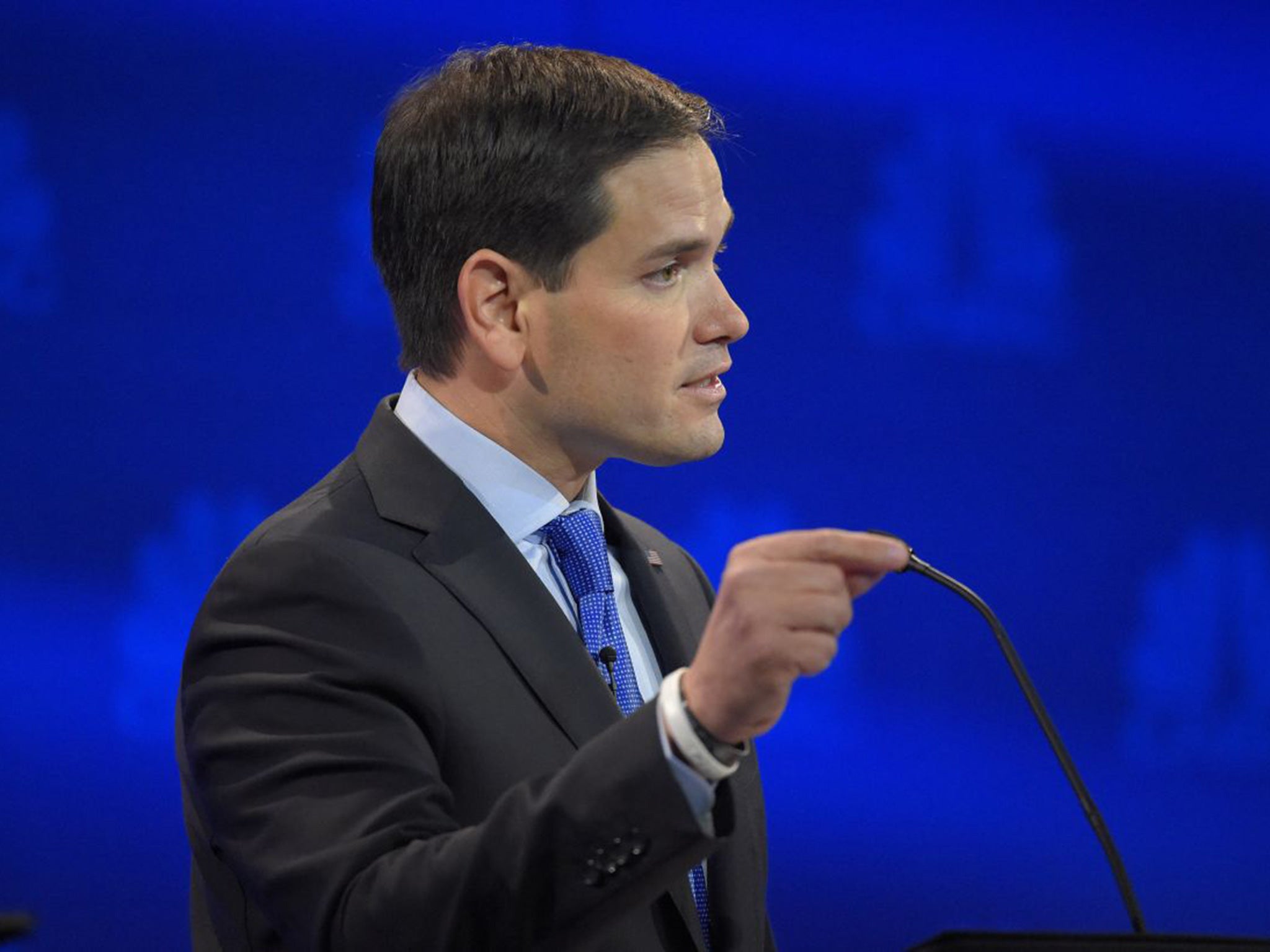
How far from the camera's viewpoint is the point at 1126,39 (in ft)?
10.6

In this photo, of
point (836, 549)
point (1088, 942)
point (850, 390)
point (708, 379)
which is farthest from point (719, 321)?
point (850, 390)

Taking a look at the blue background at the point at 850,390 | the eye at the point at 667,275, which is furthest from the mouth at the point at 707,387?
the blue background at the point at 850,390

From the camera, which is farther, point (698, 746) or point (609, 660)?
point (609, 660)

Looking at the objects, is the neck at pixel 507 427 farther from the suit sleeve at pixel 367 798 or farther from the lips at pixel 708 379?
the suit sleeve at pixel 367 798

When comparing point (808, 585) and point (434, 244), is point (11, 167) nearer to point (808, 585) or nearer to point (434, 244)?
point (434, 244)

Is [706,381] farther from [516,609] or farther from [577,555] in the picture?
[516,609]

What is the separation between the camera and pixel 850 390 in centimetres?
300

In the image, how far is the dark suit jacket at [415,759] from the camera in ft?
4.21

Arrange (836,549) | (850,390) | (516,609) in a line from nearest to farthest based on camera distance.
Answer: (836,549) → (516,609) → (850,390)

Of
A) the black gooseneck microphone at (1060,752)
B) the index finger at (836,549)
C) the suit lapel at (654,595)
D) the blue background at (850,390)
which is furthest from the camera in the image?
the blue background at (850,390)

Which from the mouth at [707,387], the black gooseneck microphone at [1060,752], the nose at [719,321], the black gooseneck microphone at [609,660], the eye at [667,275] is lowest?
the black gooseneck microphone at [1060,752]

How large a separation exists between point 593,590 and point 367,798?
422mm

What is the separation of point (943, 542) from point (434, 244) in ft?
4.87

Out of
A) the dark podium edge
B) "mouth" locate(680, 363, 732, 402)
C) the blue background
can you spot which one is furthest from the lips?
the blue background
